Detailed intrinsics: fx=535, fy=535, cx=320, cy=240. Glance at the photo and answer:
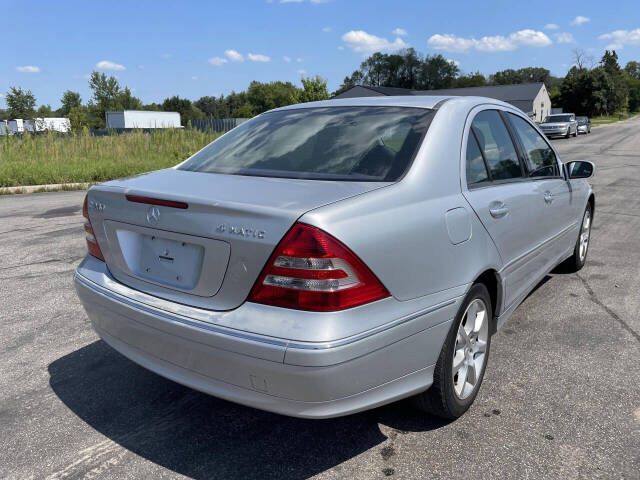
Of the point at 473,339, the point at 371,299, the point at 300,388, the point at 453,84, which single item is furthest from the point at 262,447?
the point at 453,84

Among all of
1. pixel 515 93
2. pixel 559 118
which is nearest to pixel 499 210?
pixel 559 118

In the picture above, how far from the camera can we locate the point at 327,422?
Answer: 9.06 feet

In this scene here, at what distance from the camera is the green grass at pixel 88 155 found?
534 inches

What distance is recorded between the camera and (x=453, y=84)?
406 ft

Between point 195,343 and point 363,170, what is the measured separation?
110cm

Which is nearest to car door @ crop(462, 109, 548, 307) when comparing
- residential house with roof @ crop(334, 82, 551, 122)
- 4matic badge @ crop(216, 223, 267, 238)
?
4matic badge @ crop(216, 223, 267, 238)

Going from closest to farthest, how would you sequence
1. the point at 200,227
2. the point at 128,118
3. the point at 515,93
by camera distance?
the point at 200,227, the point at 128,118, the point at 515,93

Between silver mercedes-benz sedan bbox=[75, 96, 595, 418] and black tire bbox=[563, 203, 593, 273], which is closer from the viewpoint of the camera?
silver mercedes-benz sedan bbox=[75, 96, 595, 418]

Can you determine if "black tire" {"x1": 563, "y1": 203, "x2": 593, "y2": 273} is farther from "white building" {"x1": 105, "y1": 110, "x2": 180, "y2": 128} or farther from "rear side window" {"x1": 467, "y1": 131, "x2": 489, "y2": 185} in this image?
"white building" {"x1": 105, "y1": 110, "x2": 180, "y2": 128}

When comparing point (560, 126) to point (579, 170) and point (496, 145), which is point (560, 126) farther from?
point (496, 145)

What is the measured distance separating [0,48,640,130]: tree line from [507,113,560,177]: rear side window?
52.9 m

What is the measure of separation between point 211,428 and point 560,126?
128ft

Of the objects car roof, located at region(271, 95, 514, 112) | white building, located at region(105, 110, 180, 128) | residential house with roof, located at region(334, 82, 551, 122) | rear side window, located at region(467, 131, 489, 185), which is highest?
residential house with roof, located at region(334, 82, 551, 122)

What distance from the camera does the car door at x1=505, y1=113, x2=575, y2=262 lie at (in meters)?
3.69
